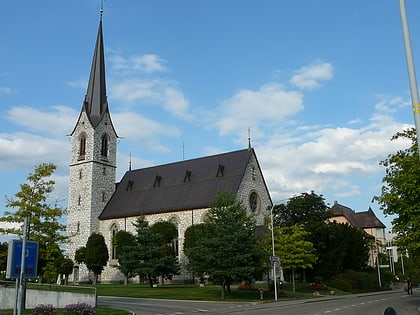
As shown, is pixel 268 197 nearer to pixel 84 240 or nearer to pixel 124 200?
pixel 124 200

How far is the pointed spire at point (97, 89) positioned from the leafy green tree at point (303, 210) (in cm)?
3070

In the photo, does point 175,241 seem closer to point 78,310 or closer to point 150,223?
point 150,223

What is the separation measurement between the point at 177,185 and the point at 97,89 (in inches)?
764

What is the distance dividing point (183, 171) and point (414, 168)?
40.4 m

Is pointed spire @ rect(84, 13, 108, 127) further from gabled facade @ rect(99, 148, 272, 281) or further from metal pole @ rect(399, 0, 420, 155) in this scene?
metal pole @ rect(399, 0, 420, 155)

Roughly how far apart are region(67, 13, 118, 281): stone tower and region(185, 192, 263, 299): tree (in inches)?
1294

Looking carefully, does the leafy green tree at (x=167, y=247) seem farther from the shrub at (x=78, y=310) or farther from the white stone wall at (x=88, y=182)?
the shrub at (x=78, y=310)

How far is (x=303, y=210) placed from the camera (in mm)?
51000

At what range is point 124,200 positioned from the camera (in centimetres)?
6469

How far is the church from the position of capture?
5562cm

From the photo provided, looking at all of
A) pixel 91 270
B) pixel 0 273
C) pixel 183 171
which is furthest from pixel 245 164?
pixel 0 273

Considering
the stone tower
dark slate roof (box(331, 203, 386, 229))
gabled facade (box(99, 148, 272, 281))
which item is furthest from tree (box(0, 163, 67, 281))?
dark slate roof (box(331, 203, 386, 229))

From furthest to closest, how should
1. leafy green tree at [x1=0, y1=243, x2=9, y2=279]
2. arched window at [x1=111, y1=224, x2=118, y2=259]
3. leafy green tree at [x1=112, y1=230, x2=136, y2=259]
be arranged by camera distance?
arched window at [x1=111, y1=224, x2=118, y2=259] → leafy green tree at [x1=112, y1=230, x2=136, y2=259] → leafy green tree at [x1=0, y1=243, x2=9, y2=279]

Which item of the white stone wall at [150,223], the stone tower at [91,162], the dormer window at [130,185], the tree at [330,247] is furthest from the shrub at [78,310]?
the dormer window at [130,185]
